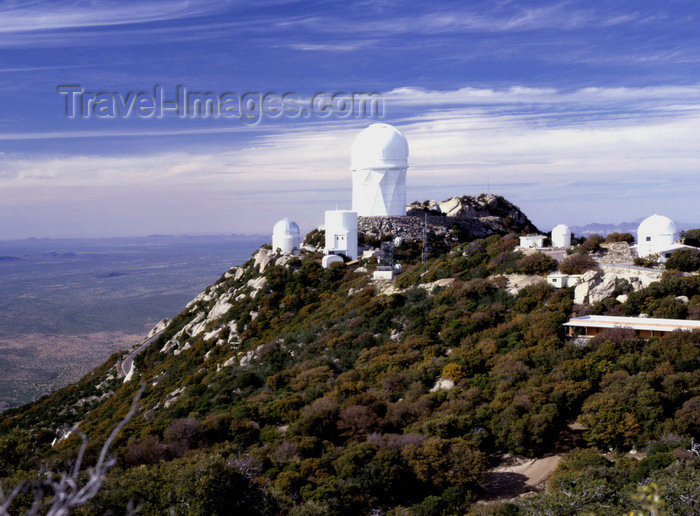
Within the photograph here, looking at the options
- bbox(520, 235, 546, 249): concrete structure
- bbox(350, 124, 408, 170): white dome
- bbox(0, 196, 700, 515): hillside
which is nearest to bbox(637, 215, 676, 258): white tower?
bbox(520, 235, 546, 249): concrete structure

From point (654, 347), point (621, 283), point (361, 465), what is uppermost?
point (621, 283)

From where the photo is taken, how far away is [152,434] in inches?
765

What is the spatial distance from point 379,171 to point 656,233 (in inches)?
864

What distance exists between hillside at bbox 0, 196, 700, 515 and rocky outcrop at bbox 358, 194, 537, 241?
15.3m

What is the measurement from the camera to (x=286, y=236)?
153 feet

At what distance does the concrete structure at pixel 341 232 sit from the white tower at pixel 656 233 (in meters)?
19.0

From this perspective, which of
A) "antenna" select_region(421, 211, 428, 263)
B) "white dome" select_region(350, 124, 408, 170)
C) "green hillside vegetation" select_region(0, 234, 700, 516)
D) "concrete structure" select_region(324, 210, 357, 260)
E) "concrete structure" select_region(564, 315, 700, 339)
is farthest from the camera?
"white dome" select_region(350, 124, 408, 170)

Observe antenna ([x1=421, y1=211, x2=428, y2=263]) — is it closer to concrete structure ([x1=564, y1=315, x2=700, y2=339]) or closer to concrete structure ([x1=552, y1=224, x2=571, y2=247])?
concrete structure ([x1=552, y1=224, x2=571, y2=247])

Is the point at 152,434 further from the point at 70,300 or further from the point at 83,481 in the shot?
the point at 70,300

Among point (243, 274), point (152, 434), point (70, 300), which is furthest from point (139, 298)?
point (152, 434)

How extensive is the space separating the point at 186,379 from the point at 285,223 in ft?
65.4

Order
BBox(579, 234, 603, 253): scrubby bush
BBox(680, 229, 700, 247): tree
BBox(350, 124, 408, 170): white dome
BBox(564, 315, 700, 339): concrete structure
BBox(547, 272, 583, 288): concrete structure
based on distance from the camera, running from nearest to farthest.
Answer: BBox(564, 315, 700, 339): concrete structure → BBox(547, 272, 583, 288): concrete structure → BBox(579, 234, 603, 253): scrubby bush → BBox(680, 229, 700, 247): tree → BBox(350, 124, 408, 170): white dome

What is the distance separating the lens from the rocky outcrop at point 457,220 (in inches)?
1829

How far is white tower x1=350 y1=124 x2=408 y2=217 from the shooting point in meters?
46.4
